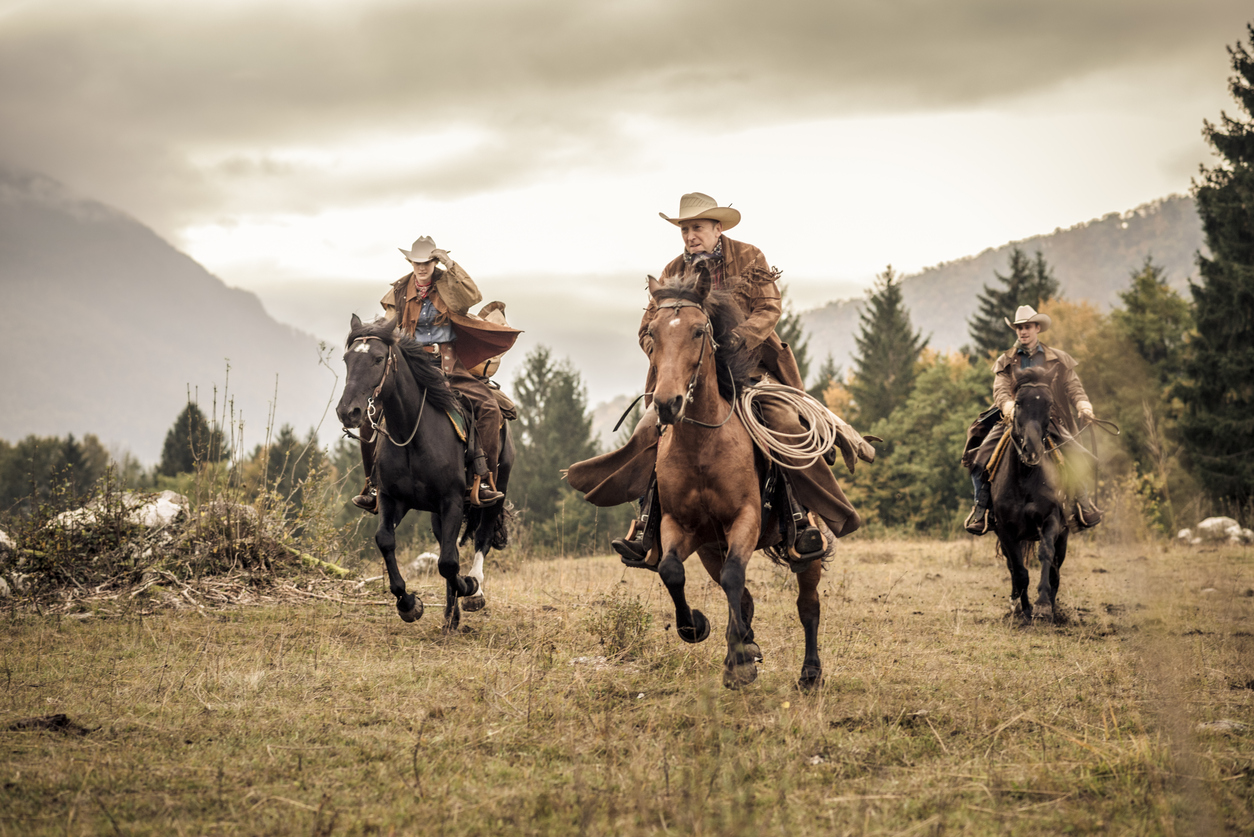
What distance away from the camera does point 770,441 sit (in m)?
6.06

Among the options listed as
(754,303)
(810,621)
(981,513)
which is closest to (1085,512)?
(981,513)

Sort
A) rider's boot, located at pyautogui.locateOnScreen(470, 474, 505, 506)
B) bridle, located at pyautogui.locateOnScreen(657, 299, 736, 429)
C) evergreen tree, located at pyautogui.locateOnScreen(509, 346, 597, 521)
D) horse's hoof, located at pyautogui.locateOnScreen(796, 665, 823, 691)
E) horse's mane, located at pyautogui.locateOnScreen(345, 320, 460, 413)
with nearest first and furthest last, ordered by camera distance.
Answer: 1. bridle, located at pyautogui.locateOnScreen(657, 299, 736, 429)
2. horse's hoof, located at pyautogui.locateOnScreen(796, 665, 823, 691)
3. horse's mane, located at pyautogui.locateOnScreen(345, 320, 460, 413)
4. rider's boot, located at pyautogui.locateOnScreen(470, 474, 505, 506)
5. evergreen tree, located at pyautogui.locateOnScreen(509, 346, 597, 521)

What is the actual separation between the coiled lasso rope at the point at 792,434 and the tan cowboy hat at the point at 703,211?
1.25 meters

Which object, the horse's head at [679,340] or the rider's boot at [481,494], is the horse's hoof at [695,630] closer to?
the horse's head at [679,340]

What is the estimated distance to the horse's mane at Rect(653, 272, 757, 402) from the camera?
5.79 m

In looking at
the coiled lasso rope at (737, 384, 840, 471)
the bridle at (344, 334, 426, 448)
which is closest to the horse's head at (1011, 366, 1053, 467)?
the coiled lasso rope at (737, 384, 840, 471)

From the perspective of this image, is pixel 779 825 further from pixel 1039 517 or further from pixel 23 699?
pixel 1039 517

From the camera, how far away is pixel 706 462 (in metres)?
5.76

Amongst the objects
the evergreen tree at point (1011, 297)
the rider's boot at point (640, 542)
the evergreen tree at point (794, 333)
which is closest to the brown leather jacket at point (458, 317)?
the rider's boot at point (640, 542)

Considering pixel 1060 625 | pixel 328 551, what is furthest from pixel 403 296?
pixel 1060 625

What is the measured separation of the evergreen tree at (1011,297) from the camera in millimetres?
53688

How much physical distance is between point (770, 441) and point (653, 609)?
4255 mm

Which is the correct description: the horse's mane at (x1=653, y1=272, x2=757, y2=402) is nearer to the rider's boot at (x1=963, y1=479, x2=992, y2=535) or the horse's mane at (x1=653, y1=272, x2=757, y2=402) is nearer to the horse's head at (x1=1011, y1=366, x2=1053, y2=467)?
the horse's head at (x1=1011, y1=366, x2=1053, y2=467)

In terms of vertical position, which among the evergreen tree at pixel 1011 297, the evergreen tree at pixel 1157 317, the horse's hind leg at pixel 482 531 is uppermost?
the evergreen tree at pixel 1011 297
